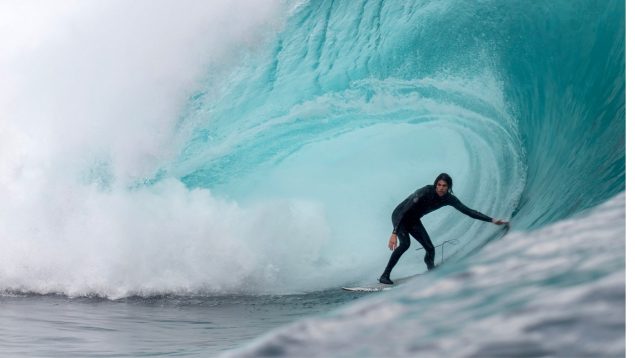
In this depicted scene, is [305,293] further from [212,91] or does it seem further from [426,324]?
[426,324]

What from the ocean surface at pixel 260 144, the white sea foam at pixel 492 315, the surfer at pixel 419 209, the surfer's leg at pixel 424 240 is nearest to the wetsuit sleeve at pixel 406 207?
the surfer at pixel 419 209

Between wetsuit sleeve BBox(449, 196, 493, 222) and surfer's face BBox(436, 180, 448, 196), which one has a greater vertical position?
surfer's face BBox(436, 180, 448, 196)

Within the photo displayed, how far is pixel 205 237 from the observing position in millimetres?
7172

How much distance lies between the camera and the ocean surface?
19.1ft

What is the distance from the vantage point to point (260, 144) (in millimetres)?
8766

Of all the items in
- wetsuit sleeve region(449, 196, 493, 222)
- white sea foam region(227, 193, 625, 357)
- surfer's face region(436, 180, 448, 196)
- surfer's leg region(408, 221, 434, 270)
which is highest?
surfer's face region(436, 180, 448, 196)

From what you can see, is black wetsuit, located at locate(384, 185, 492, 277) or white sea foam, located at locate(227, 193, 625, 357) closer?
white sea foam, located at locate(227, 193, 625, 357)

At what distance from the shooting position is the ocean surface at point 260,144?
5813mm

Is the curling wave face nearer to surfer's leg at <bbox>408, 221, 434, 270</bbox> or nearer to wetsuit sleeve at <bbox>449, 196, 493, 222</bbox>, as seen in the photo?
wetsuit sleeve at <bbox>449, 196, 493, 222</bbox>

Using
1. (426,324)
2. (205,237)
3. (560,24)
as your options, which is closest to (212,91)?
(205,237)

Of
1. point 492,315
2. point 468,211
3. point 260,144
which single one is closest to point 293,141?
point 260,144

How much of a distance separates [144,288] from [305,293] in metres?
1.46

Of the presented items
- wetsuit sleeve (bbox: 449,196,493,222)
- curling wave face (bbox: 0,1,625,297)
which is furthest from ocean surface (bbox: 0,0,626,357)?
wetsuit sleeve (bbox: 449,196,493,222)

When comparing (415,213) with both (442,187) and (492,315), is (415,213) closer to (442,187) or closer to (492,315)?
(442,187)
